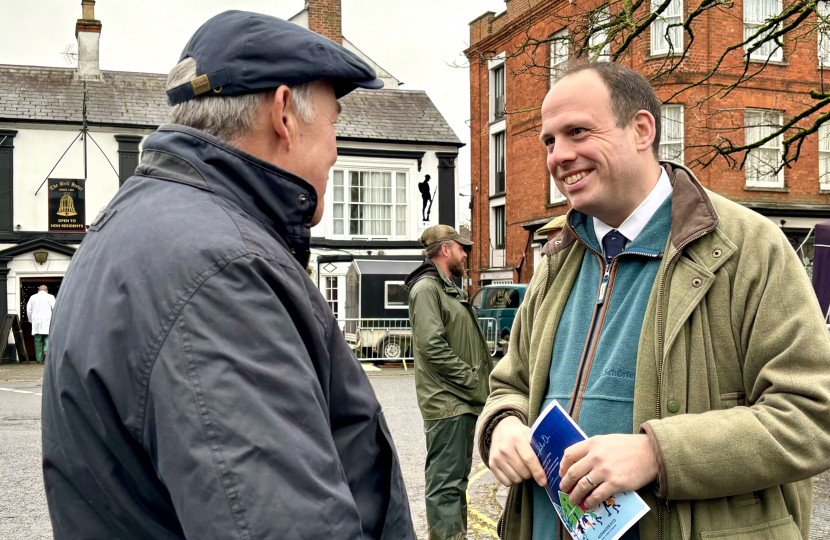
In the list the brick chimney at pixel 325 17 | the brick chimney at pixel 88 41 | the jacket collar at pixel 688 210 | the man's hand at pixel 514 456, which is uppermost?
the brick chimney at pixel 325 17

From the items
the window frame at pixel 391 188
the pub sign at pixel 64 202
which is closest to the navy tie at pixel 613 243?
the window frame at pixel 391 188

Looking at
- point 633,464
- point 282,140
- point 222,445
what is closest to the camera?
point 222,445

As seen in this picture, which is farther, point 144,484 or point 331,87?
point 331,87

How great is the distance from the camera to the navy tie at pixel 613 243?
7.55 ft

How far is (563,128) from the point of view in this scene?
7.64ft

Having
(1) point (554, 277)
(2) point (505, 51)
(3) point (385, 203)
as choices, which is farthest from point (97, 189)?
(1) point (554, 277)

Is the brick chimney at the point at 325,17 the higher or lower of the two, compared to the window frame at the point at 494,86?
higher

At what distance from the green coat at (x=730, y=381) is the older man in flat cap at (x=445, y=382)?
3.27 meters

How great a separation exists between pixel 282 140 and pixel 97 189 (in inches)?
815

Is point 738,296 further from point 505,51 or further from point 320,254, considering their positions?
point 505,51

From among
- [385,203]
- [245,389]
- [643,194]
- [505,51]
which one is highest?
[505,51]

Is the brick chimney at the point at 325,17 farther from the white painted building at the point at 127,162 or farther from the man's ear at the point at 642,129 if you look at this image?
the man's ear at the point at 642,129

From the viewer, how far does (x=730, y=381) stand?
1.99 meters

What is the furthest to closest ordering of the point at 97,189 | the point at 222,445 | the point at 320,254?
the point at 320,254 → the point at 97,189 → the point at 222,445
